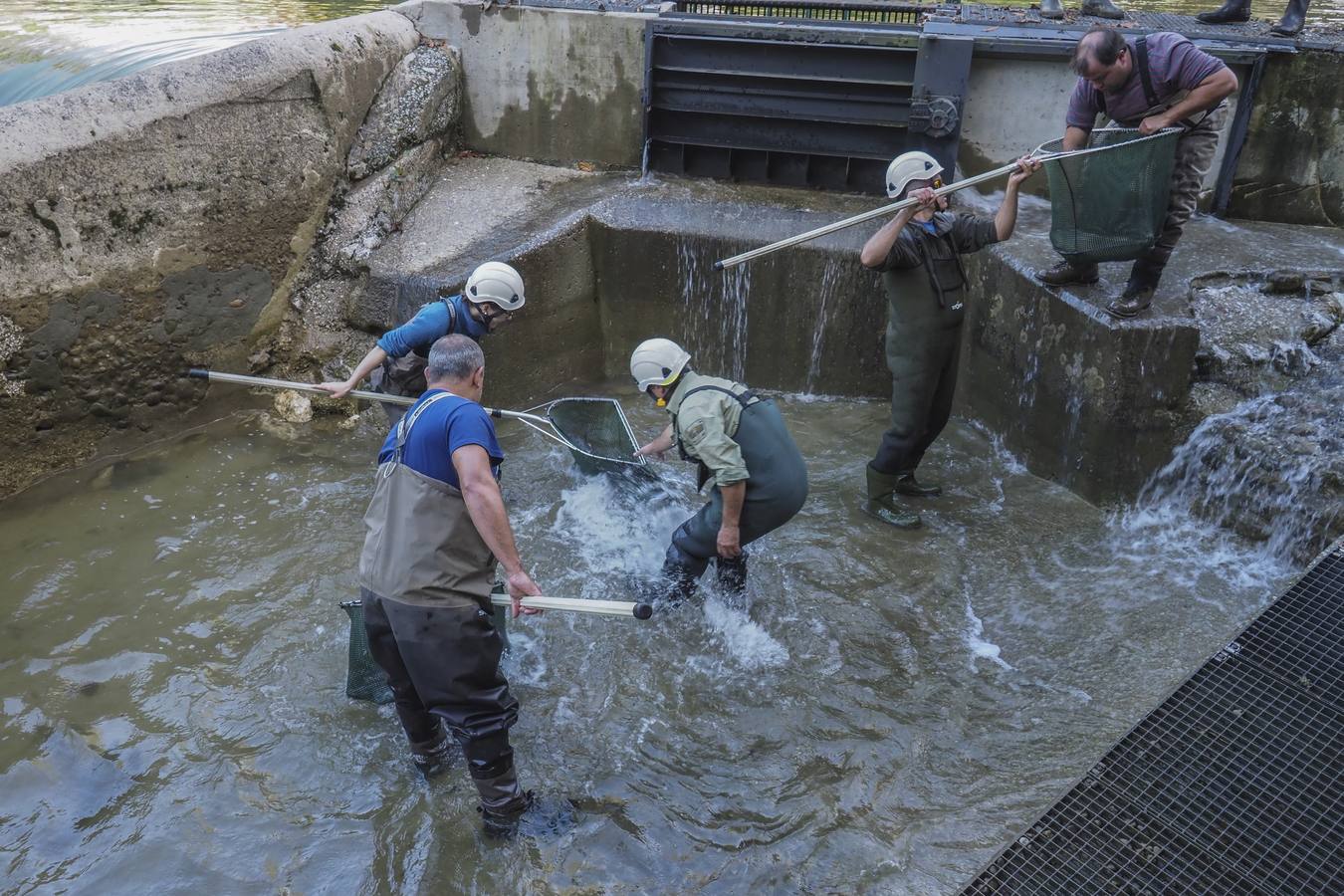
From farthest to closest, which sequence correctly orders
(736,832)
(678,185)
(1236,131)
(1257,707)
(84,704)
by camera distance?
(678,185)
(1236,131)
(84,704)
(736,832)
(1257,707)

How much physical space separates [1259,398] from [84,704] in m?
6.24

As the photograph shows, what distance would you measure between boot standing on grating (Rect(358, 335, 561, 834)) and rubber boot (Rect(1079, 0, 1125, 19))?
7223mm

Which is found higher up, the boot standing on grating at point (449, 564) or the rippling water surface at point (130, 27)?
the rippling water surface at point (130, 27)

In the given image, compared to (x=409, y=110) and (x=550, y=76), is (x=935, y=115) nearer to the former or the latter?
(x=550, y=76)

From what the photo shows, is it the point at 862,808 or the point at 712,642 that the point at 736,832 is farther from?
the point at 712,642

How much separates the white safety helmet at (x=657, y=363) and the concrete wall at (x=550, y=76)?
432 centimetres

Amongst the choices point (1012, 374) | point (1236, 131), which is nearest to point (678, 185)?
point (1012, 374)

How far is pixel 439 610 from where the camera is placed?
3.66 m

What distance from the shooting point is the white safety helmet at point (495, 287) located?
5199mm

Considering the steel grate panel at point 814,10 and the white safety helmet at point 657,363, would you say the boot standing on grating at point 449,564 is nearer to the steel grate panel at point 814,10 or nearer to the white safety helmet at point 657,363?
→ the white safety helmet at point 657,363

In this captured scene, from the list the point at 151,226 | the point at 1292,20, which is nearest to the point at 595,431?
the point at 151,226

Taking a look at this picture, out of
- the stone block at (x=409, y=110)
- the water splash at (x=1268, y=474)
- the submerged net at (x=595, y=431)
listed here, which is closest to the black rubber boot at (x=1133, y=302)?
the water splash at (x=1268, y=474)

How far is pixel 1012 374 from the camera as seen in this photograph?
640 cm

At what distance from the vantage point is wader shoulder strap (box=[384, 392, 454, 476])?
143 inches
